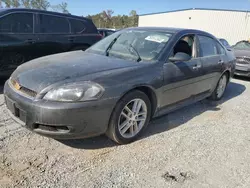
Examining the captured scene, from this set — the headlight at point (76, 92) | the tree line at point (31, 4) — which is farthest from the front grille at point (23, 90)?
the tree line at point (31, 4)

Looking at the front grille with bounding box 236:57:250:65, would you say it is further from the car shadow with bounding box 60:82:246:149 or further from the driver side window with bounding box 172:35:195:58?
the driver side window with bounding box 172:35:195:58

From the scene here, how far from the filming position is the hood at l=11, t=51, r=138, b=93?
288cm

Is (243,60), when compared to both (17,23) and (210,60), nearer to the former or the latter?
(210,60)

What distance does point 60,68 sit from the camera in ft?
10.4

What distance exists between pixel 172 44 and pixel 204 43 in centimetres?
123

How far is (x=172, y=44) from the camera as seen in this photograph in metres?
3.88

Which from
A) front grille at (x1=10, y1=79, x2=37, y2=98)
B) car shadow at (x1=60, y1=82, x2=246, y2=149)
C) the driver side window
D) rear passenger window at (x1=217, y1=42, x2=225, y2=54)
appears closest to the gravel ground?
car shadow at (x1=60, y1=82, x2=246, y2=149)

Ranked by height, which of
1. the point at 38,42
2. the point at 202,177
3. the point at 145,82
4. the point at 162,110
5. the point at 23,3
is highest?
the point at 23,3

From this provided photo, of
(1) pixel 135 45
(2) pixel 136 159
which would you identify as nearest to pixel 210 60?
(1) pixel 135 45

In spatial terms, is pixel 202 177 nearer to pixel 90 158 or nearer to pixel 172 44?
pixel 90 158

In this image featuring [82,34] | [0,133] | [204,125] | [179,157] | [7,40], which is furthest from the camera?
[82,34]

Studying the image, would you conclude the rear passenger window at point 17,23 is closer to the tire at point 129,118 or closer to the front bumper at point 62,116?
the front bumper at point 62,116

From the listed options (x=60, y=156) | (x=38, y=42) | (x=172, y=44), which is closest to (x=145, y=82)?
(x=172, y=44)

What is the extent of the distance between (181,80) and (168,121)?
734 mm
